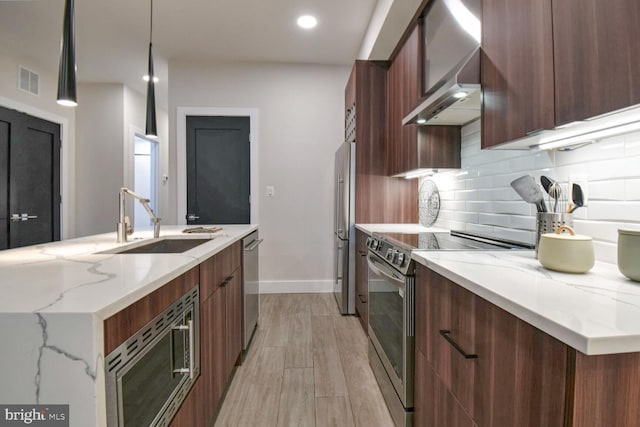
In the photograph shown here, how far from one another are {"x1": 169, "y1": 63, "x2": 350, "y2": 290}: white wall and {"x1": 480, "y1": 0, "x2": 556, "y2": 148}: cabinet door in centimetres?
262

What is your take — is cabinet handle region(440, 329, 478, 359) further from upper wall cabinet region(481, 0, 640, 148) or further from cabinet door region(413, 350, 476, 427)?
upper wall cabinet region(481, 0, 640, 148)

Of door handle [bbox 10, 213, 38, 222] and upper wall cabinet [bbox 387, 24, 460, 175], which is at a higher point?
upper wall cabinet [bbox 387, 24, 460, 175]

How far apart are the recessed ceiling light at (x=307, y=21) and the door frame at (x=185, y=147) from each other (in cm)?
115

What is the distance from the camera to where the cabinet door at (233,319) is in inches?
70.6

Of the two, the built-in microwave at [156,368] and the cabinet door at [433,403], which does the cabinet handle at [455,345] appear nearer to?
the cabinet door at [433,403]

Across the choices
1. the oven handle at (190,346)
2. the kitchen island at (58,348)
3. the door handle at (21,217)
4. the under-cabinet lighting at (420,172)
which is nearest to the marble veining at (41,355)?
the kitchen island at (58,348)

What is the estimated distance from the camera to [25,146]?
371cm

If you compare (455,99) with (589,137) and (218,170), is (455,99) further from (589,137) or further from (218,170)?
(218,170)

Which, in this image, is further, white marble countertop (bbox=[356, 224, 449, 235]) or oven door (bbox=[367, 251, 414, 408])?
white marble countertop (bbox=[356, 224, 449, 235])

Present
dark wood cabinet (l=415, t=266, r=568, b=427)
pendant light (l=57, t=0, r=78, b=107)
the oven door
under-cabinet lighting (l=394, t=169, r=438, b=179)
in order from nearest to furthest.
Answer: dark wood cabinet (l=415, t=266, r=568, b=427) < pendant light (l=57, t=0, r=78, b=107) < the oven door < under-cabinet lighting (l=394, t=169, r=438, b=179)

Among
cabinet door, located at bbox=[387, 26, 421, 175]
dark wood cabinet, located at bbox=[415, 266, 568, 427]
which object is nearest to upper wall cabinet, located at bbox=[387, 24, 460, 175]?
cabinet door, located at bbox=[387, 26, 421, 175]

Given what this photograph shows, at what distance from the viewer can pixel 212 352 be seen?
149 centimetres

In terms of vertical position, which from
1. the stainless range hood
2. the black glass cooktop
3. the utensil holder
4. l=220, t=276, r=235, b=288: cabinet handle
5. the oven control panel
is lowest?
l=220, t=276, r=235, b=288: cabinet handle

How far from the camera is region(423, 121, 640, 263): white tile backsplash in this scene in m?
1.09
